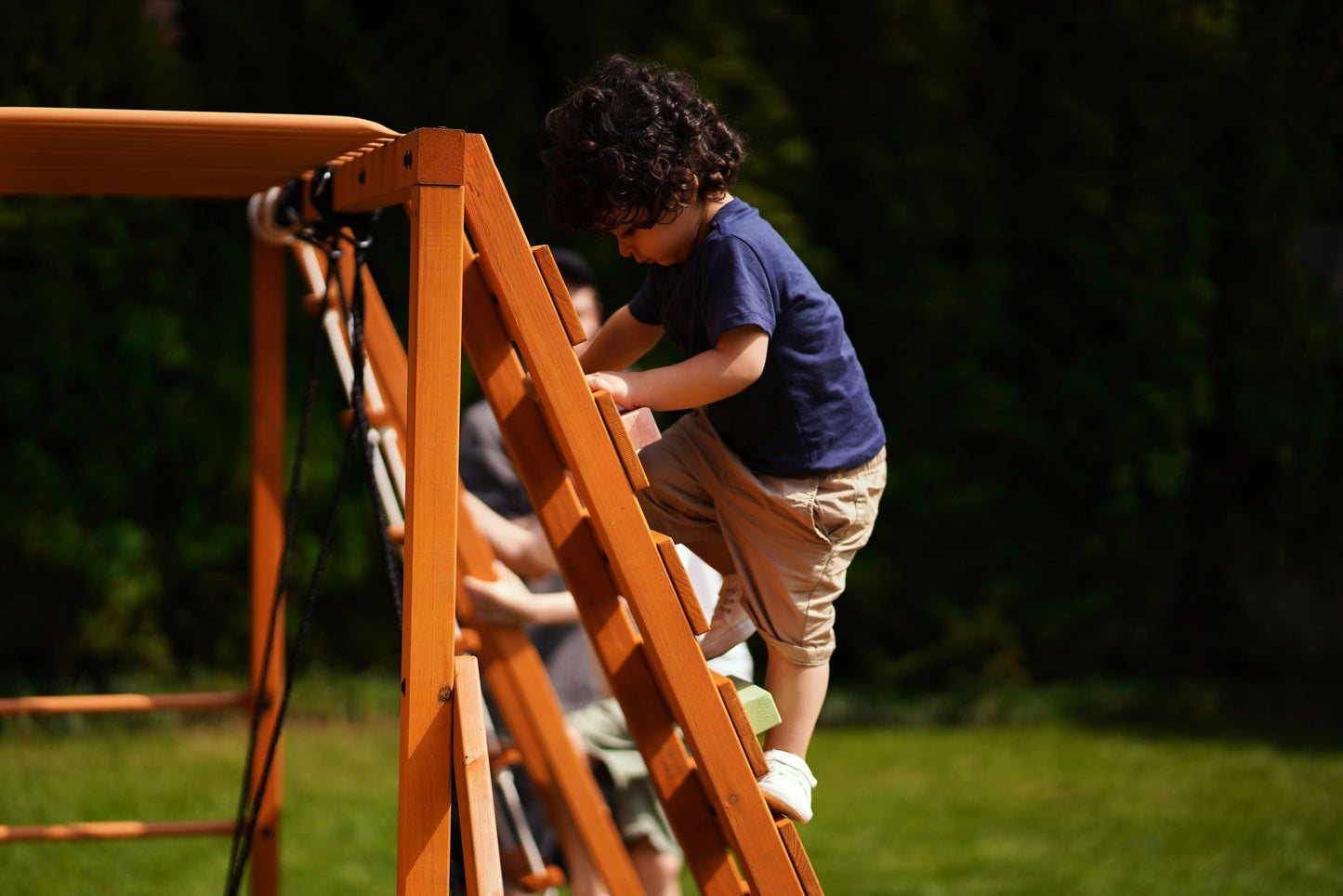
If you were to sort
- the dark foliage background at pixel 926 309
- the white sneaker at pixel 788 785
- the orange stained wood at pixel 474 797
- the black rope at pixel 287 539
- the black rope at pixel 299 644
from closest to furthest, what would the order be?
the orange stained wood at pixel 474 797 → the white sneaker at pixel 788 785 → the black rope at pixel 299 644 → the black rope at pixel 287 539 → the dark foliage background at pixel 926 309

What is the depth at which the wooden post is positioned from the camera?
2.75 m

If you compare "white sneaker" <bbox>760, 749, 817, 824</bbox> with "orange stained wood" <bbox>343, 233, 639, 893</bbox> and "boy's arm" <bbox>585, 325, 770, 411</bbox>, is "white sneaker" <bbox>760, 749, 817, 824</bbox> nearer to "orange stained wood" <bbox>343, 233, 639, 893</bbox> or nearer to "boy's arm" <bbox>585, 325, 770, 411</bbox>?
"boy's arm" <bbox>585, 325, 770, 411</bbox>

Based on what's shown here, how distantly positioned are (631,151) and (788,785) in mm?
886

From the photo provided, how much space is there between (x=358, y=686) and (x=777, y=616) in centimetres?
427

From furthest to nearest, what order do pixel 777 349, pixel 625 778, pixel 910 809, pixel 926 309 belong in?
pixel 926 309 < pixel 910 809 < pixel 625 778 < pixel 777 349

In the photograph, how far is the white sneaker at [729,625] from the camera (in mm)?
1859

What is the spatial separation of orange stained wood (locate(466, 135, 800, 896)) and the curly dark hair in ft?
0.31

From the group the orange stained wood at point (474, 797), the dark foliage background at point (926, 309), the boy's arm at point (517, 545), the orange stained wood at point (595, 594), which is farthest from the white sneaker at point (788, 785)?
the dark foliage background at point (926, 309)

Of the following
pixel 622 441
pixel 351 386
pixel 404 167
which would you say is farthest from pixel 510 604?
pixel 404 167

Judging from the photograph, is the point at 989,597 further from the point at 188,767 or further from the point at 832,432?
the point at 832,432

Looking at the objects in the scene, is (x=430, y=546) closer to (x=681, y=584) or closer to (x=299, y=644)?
(x=681, y=584)

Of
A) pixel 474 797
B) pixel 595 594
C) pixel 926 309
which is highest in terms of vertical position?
pixel 595 594

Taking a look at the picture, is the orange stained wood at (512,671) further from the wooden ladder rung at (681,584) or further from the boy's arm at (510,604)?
the wooden ladder rung at (681,584)

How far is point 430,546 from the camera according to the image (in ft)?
5.34
